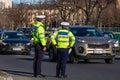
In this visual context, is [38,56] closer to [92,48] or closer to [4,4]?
[92,48]

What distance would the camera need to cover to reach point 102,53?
22312 mm

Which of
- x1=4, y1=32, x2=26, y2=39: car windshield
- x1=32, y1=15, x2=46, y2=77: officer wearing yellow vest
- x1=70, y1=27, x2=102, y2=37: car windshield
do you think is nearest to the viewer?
x1=32, y1=15, x2=46, y2=77: officer wearing yellow vest

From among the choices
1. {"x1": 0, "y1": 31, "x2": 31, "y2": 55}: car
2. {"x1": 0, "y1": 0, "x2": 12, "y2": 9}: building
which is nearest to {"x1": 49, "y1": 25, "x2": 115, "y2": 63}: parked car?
{"x1": 0, "y1": 31, "x2": 31, "y2": 55}: car

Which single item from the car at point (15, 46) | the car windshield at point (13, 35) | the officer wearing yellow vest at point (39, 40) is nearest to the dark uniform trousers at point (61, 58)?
the officer wearing yellow vest at point (39, 40)

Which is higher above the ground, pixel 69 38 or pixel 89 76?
pixel 69 38

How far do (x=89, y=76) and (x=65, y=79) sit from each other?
139 cm

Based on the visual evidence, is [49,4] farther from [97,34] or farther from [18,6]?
[97,34]

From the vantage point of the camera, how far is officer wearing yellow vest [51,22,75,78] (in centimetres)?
1571

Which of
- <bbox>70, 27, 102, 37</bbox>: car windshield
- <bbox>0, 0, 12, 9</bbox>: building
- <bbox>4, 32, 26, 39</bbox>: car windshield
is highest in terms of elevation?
<bbox>0, 0, 12, 9</bbox>: building

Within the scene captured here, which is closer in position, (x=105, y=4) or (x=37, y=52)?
(x=37, y=52)

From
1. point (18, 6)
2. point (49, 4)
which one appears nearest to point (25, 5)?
point (18, 6)

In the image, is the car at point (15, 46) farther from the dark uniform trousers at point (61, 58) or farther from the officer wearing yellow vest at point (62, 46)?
the dark uniform trousers at point (61, 58)

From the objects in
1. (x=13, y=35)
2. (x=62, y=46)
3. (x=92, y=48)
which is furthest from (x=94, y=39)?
(x=13, y=35)

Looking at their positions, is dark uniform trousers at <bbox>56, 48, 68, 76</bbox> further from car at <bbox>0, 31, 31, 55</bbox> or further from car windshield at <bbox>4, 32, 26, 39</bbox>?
car windshield at <bbox>4, 32, 26, 39</bbox>
